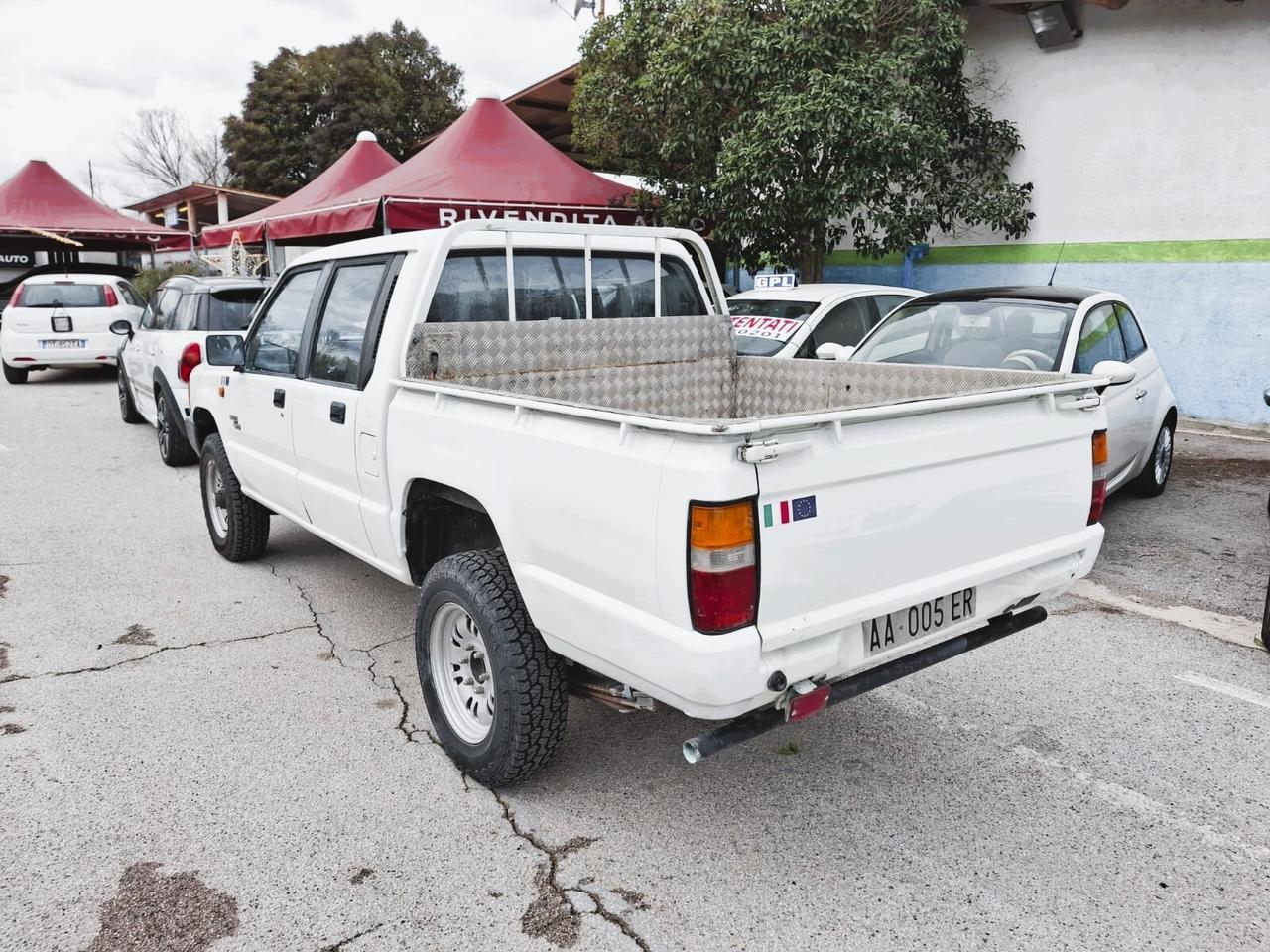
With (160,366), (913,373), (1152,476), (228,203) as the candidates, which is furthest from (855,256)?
(228,203)

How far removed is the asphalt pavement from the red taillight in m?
0.55

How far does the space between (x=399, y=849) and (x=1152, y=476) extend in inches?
250

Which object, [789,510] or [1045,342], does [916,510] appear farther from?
[1045,342]

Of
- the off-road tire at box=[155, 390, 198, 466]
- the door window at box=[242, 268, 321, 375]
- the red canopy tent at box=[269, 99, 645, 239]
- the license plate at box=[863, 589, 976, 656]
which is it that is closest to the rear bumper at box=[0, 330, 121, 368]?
the red canopy tent at box=[269, 99, 645, 239]

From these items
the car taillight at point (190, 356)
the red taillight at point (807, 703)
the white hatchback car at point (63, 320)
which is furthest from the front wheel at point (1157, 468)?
the white hatchback car at point (63, 320)

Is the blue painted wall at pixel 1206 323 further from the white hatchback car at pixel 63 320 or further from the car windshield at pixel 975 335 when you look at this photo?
the white hatchback car at pixel 63 320

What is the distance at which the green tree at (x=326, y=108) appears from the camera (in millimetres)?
32375

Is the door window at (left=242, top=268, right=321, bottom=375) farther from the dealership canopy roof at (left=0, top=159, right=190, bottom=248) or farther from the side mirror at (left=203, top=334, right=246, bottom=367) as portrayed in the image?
the dealership canopy roof at (left=0, top=159, right=190, bottom=248)

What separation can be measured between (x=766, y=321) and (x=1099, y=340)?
8.74ft

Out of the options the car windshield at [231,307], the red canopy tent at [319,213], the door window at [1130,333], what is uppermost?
the red canopy tent at [319,213]

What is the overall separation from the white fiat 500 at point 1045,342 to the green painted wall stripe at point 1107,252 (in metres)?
4.35

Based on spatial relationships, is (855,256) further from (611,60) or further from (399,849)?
(399,849)

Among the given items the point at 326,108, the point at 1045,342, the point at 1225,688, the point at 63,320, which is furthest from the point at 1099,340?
the point at 326,108

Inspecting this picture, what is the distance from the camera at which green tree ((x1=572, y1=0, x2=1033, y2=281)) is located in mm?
10102
